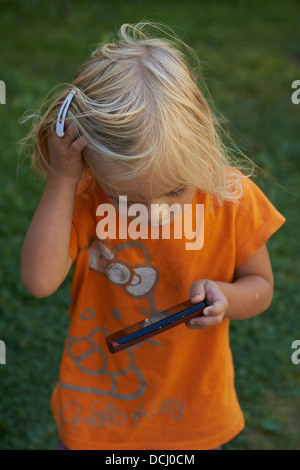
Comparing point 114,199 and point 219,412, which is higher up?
point 114,199

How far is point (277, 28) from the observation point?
5887 millimetres

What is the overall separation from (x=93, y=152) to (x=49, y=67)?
3.64 metres

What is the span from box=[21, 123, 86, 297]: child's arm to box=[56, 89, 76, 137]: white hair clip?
12mm

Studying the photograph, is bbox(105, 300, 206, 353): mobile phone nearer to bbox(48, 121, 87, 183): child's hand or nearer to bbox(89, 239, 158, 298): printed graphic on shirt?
bbox(89, 239, 158, 298): printed graphic on shirt

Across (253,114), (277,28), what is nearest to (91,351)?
(253,114)

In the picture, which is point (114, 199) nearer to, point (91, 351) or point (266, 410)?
point (91, 351)

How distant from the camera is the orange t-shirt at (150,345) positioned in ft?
4.59

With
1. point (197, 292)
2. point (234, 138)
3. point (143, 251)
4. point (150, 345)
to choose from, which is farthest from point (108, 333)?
point (234, 138)

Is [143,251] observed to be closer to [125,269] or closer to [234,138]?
[125,269]

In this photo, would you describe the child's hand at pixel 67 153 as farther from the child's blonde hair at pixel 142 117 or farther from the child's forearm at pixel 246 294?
the child's forearm at pixel 246 294

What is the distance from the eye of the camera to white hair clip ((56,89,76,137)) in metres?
1.19

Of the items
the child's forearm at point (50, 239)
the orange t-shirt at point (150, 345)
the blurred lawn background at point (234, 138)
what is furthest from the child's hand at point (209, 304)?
the blurred lawn background at point (234, 138)

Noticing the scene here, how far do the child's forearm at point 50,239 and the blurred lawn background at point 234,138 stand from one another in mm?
497

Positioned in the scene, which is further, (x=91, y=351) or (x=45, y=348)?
(x=45, y=348)
